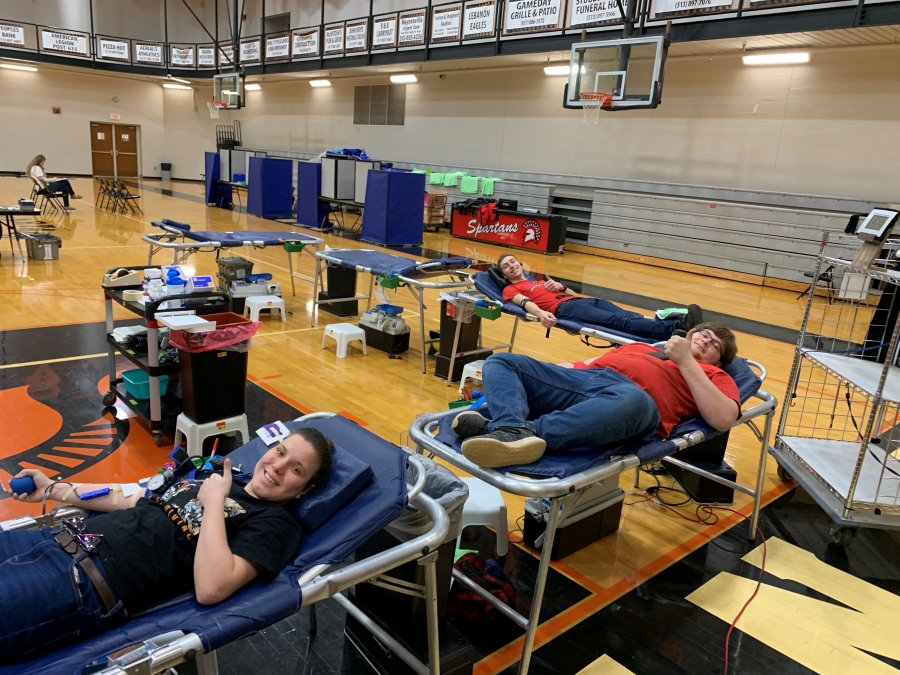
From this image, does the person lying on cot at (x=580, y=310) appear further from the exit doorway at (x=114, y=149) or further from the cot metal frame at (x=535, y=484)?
the exit doorway at (x=114, y=149)

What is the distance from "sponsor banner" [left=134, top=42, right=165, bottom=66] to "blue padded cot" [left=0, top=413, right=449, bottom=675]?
22984 mm

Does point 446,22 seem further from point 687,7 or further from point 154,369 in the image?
point 154,369

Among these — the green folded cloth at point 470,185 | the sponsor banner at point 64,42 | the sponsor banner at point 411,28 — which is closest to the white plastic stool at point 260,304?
the green folded cloth at point 470,185

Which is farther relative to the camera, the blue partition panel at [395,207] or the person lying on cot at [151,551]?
the blue partition panel at [395,207]

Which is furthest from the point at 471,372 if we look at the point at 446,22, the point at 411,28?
the point at 411,28

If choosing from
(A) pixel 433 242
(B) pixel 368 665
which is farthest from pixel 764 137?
(B) pixel 368 665

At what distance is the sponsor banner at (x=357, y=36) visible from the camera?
47.5ft

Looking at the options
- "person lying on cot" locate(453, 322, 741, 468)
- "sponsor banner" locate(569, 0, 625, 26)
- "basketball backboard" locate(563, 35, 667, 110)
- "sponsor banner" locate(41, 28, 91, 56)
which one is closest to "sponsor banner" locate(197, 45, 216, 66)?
"sponsor banner" locate(41, 28, 91, 56)

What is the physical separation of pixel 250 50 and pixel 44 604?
65.5 feet

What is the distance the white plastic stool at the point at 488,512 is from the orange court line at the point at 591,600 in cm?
28

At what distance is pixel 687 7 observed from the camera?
896 centimetres

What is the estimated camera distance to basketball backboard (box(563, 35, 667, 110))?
8680mm

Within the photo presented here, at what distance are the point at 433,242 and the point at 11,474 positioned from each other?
10.0 metres

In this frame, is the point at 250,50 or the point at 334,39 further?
the point at 250,50
